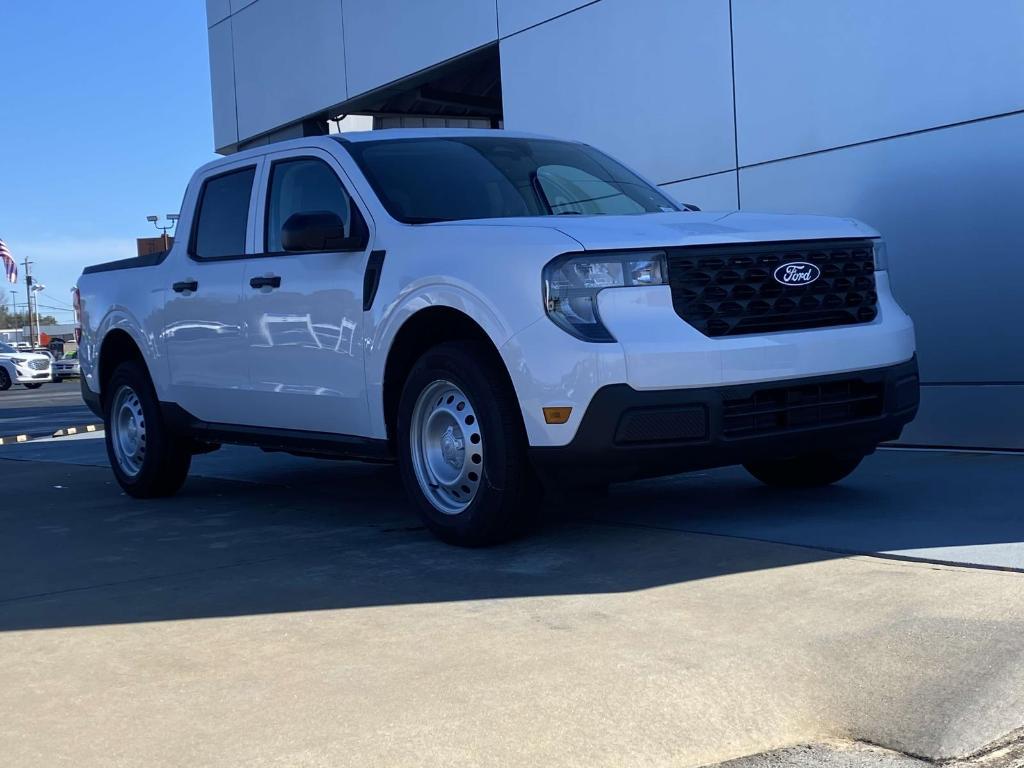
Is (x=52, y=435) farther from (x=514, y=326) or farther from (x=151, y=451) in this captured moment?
(x=514, y=326)

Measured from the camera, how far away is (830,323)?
5918mm

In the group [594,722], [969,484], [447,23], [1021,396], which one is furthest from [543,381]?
[447,23]

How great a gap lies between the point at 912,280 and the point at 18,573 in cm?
599

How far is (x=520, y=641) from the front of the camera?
4.22 meters

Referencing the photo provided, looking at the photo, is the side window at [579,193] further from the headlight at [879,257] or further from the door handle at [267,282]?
the door handle at [267,282]

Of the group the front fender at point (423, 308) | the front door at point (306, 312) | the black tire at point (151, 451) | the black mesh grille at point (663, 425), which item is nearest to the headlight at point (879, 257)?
the black mesh grille at point (663, 425)

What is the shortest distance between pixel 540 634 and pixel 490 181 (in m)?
2.97

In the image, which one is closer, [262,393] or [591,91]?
[262,393]

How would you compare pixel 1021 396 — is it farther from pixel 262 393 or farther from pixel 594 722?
pixel 594 722

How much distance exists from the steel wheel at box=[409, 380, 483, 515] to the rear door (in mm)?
1552

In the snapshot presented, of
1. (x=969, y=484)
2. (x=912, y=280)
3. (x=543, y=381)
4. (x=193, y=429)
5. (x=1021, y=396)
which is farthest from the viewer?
(x=912, y=280)

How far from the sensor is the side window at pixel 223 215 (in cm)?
748

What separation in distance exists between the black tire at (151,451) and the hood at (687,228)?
9.68ft

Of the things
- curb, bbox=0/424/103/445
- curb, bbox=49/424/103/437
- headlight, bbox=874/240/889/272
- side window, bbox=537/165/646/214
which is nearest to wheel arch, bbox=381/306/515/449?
side window, bbox=537/165/646/214
